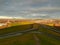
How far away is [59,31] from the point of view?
1450 millimetres

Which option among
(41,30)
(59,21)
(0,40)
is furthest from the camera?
(59,21)

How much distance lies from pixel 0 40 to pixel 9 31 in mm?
168

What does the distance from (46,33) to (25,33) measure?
0.19m

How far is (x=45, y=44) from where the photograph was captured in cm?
131

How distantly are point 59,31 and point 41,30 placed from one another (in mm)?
183

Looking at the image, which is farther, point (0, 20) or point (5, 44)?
point (0, 20)

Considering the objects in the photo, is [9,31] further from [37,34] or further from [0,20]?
[0,20]

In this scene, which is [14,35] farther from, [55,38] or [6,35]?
[55,38]

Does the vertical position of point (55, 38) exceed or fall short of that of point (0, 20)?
it falls short

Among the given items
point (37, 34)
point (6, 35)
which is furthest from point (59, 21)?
point (6, 35)

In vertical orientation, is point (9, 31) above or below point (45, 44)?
above

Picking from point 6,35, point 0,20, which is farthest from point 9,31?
point 0,20

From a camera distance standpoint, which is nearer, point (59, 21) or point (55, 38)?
point (55, 38)

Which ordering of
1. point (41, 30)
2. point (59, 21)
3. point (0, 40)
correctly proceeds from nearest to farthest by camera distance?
point (0, 40) → point (41, 30) → point (59, 21)
